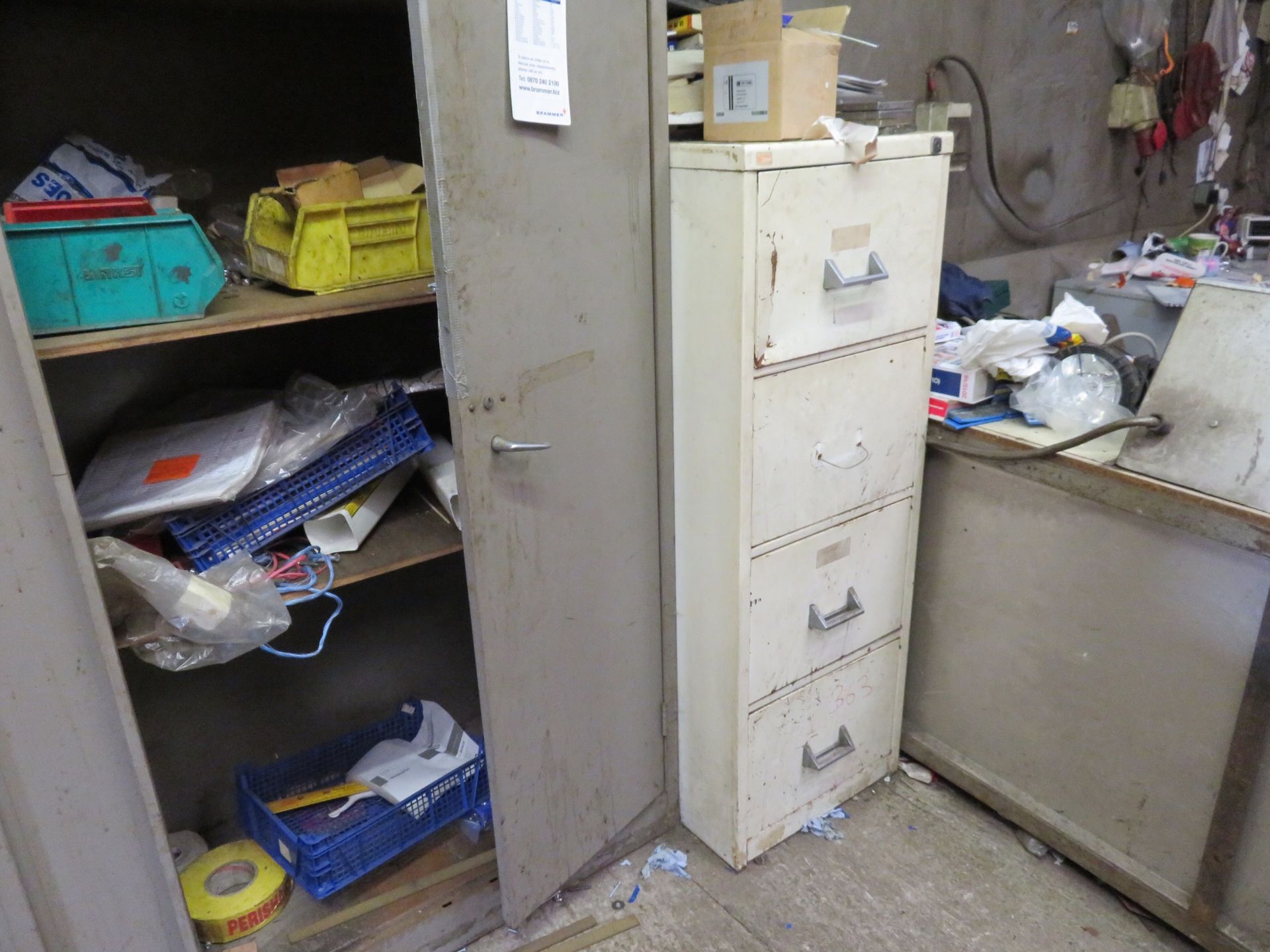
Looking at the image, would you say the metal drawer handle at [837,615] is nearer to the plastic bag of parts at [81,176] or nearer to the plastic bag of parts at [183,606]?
the plastic bag of parts at [183,606]

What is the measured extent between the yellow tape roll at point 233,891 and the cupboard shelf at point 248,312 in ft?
3.21

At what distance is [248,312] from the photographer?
1.25 m

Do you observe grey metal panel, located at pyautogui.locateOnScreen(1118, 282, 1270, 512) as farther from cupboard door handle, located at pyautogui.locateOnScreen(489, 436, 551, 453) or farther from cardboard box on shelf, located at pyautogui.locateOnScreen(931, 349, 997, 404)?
cupboard door handle, located at pyautogui.locateOnScreen(489, 436, 551, 453)

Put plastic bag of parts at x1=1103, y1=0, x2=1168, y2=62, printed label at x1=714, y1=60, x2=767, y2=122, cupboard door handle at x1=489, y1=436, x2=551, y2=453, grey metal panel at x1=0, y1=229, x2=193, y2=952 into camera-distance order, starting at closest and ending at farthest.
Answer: grey metal panel at x1=0, y1=229, x2=193, y2=952 < cupboard door handle at x1=489, y1=436, x2=551, y2=453 < printed label at x1=714, y1=60, x2=767, y2=122 < plastic bag of parts at x1=1103, y1=0, x2=1168, y2=62

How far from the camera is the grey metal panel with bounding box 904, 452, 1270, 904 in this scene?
1459 mm

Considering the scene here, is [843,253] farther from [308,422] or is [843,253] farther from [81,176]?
[81,176]

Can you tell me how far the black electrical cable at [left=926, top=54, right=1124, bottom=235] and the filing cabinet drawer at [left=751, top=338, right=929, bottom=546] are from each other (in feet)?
4.76

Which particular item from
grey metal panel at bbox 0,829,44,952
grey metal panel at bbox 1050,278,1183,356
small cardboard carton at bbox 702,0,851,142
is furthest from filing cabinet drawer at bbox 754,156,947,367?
grey metal panel at bbox 1050,278,1183,356

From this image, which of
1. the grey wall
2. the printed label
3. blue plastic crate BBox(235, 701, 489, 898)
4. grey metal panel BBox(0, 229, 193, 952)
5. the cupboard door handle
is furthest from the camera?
the grey wall

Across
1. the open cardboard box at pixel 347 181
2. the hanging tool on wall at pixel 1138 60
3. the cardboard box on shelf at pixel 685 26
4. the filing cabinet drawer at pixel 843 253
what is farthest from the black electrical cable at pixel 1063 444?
the hanging tool on wall at pixel 1138 60

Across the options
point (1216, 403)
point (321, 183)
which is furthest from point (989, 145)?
point (321, 183)

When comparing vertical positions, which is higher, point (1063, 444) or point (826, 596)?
point (1063, 444)

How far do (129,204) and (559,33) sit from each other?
0.62 m

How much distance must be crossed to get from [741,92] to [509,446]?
683 millimetres
